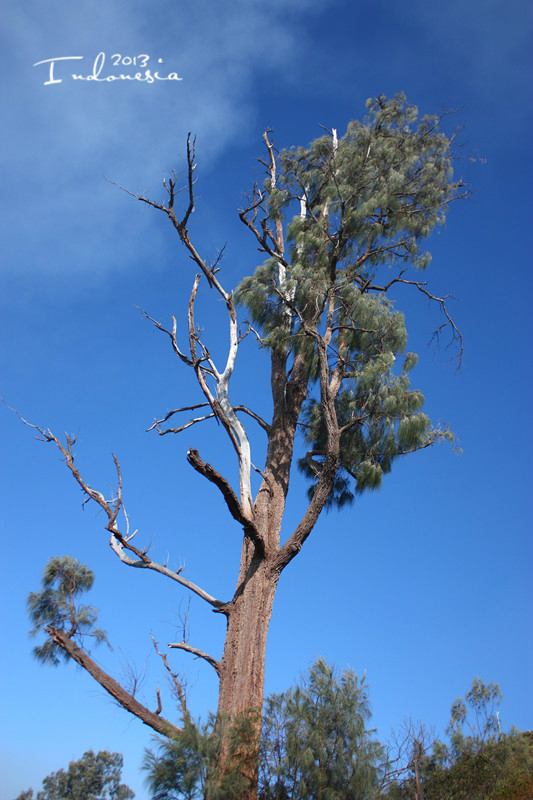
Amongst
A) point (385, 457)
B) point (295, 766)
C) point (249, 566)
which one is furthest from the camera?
point (385, 457)

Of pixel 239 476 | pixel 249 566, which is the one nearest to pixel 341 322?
pixel 239 476

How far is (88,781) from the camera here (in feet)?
95.1

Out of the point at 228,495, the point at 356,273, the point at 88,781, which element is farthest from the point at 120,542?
the point at 88,781

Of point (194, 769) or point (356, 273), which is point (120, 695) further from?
point (356, 273)

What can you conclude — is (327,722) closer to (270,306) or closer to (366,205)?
(270,306)

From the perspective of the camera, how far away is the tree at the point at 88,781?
92.7 ft

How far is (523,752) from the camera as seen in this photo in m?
8.05

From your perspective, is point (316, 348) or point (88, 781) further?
point (88, 781)

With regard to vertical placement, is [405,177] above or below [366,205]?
above

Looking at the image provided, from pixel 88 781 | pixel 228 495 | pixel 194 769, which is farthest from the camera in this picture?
pixel 88 781

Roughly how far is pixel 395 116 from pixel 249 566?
7406mm

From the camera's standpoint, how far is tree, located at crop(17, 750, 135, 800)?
92.7 ft

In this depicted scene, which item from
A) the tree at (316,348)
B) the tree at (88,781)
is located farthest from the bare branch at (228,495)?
the tree at (88,781)

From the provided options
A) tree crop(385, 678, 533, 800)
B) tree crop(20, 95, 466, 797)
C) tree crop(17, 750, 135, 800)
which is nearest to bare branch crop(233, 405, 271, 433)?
tree crop(20, 95, 466, 797)
